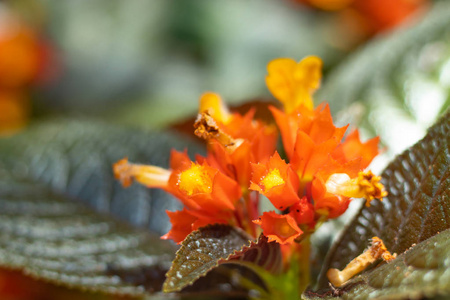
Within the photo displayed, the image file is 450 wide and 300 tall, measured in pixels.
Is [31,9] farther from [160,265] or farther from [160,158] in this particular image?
[160,265]

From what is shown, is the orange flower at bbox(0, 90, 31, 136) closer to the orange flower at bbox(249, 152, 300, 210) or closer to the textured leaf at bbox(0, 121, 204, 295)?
the textured leaf at bbox(0, 121, 204, 295)

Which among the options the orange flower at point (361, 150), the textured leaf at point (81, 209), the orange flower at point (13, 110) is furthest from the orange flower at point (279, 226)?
the orange flower at point (13, 110)

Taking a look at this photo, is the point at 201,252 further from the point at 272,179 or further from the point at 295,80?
the point at 295,80

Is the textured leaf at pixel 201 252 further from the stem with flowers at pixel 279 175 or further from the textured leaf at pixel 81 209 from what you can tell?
the textured leaf at pixel 81 209

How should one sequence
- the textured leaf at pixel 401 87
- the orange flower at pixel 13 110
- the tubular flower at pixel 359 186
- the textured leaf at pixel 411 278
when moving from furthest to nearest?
the orange flower at pixel 13 110 → the textured leaf at pixel 401 87 → the tubular flower at pixel 359 186 → the textured leaf at pixel 411 278

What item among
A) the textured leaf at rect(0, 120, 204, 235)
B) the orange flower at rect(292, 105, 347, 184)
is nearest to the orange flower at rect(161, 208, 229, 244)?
the orange flower at rect(292, 105, 347, 184)

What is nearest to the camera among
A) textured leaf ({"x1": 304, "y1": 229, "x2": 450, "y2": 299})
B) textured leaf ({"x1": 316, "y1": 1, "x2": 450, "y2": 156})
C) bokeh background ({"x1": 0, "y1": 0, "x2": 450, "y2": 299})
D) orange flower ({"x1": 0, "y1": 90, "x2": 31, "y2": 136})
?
textured leaf ({"x1": 304, "y1": 229, "x2": 450, "y2": 299})

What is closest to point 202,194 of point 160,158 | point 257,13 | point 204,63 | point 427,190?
point 427,190
